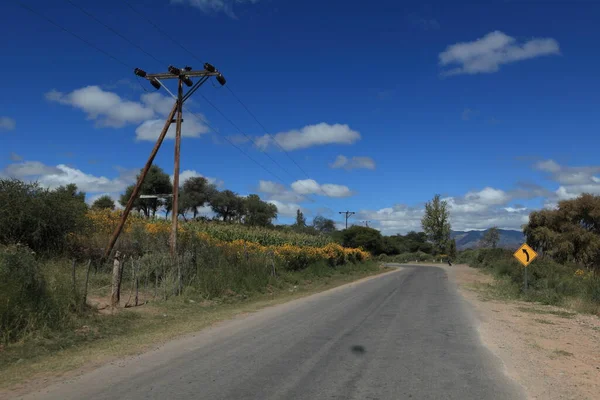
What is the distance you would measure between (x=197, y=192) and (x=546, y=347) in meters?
71.6

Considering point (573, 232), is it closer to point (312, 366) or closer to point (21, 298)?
point (312, 366)

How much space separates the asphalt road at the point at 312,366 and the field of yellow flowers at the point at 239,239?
12741mm

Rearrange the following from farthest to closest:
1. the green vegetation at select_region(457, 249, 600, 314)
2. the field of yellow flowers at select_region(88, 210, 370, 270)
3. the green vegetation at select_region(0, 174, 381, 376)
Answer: the field of yellow flowers at select_region(88, 210, 370, 270)
the green vegetation at select_region(457, 249, 600, 314)
the green vegetation at select_region(0, 174, 381, 376)

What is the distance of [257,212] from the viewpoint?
84.8 meters

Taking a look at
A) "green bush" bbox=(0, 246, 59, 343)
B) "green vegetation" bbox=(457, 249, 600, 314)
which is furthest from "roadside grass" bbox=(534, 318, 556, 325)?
"green bush" bbox=(0, 246, 59, 343)

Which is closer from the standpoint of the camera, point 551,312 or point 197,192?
point 551,312

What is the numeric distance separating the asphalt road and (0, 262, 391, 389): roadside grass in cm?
73

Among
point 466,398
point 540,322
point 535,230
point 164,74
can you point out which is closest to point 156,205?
point 164,74

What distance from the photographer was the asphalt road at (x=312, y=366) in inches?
239

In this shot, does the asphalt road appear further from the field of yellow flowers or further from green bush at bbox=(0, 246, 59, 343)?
the field of yellow flowers

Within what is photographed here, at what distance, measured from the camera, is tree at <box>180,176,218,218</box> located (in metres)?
76.4

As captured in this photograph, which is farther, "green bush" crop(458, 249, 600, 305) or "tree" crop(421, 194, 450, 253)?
"tree" crop(421, 194, 450, 253)

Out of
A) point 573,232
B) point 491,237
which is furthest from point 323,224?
point 573,232

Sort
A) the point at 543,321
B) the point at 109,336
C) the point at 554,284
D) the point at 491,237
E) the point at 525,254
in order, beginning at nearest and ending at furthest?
the point at 109,336 < the point at 543,321 < the point at 525,254 < the point at 554,284 < the point at 491,237
